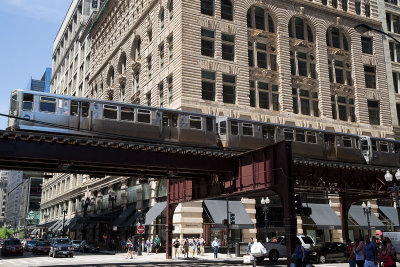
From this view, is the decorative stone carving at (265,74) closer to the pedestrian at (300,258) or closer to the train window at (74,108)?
the train window at (74,108)

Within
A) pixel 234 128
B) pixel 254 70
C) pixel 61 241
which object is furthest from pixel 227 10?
pixel 61 241

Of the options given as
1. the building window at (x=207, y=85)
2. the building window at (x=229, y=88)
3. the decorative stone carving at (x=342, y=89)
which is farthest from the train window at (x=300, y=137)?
the decorative stone carving at (x=342, y=89)

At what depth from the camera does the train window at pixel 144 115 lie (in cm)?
2772

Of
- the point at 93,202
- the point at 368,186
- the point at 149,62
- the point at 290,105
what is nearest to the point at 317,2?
the point at 290,105

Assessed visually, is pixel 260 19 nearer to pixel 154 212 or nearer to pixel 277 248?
pixel 154 212

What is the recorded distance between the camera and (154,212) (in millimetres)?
43219

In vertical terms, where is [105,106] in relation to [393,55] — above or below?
below

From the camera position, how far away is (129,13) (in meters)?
61.3

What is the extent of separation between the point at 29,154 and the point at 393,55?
50.9 m

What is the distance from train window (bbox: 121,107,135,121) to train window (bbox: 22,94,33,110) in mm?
5587

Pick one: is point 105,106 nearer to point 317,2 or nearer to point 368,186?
point 368,186

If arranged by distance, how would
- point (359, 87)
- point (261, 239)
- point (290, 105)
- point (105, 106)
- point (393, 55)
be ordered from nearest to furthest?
point (105, 106), point (261, 239), point (290, 105), point (359, 87), point (393, 55)

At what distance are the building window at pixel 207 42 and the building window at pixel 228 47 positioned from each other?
4.34 feet

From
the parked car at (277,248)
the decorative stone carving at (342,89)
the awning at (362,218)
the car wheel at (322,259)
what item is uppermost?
the decorative stone carving at (342,89)
